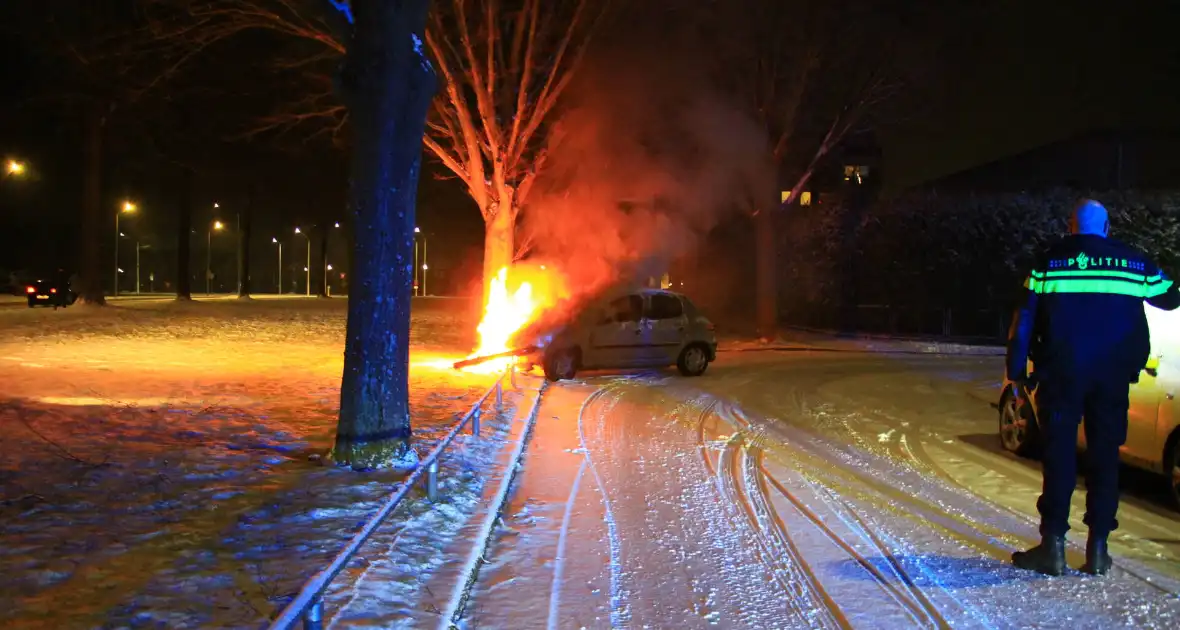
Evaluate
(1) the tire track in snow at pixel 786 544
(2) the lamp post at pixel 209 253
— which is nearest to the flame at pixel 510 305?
(1) the tire track in snow at pixel 786 544

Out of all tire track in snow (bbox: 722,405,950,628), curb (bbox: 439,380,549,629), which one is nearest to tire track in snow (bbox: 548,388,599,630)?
curb (bbox: 439,380,549,629)

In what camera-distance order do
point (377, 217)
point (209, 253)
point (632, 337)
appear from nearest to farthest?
point (377, 217) < point (632, 337) < point (209, 253)

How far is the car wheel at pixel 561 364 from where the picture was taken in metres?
14.6

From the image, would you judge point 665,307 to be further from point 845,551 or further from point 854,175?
point 854,175

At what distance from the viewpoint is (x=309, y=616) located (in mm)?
3607

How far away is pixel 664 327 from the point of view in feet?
50.9

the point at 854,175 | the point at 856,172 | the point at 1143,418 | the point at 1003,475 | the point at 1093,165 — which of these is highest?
the point at 856,172

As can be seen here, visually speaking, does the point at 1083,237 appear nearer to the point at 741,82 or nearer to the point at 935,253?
the point at 741,82

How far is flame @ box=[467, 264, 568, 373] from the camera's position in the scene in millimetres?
17562

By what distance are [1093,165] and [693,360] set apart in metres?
30.0

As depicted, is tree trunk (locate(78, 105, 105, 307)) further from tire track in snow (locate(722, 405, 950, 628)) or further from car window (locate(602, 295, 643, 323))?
tire track in snow (locate(722, 405, 950, 628))

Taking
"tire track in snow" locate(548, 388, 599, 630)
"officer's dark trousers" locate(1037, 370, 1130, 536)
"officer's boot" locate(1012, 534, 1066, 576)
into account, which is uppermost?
"officer's dark trousers" locate(1037, 370, 1130, 536)

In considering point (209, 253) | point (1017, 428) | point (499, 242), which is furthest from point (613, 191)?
point (209, 253)

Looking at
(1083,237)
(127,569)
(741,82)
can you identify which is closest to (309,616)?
(127,569)
